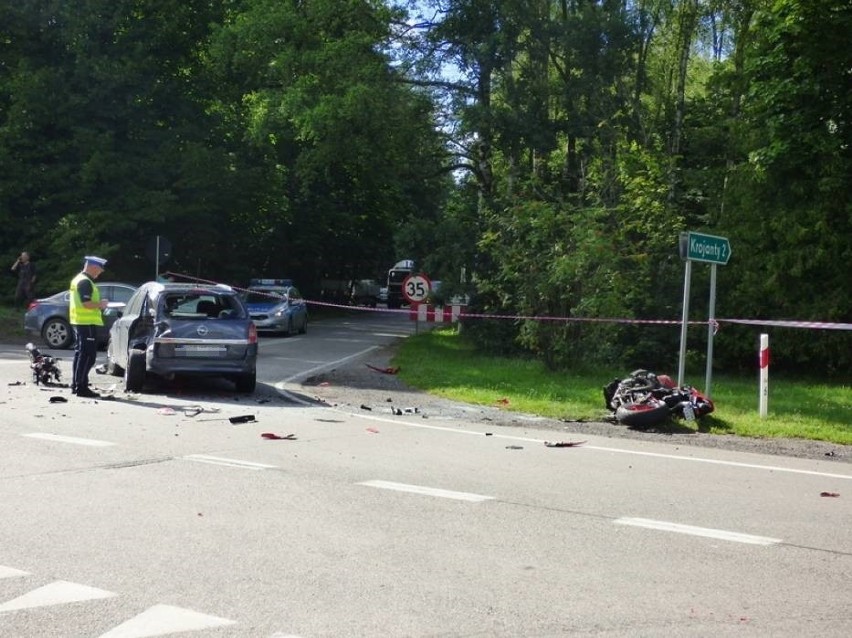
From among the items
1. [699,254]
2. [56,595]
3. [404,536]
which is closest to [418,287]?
[699,254]

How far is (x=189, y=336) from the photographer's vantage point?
14.6 meters

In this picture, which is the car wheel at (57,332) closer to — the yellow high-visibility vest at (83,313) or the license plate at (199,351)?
the yellow high-visibility vest at (83,313)

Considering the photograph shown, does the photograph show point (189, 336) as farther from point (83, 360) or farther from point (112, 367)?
point (112, 367)

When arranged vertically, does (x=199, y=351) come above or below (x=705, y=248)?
below

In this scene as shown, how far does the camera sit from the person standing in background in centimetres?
2880

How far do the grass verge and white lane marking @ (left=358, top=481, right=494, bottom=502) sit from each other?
17.2 feet

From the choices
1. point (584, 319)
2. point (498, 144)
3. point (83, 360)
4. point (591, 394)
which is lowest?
point (591, 394)

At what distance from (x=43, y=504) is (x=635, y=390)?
7.72 m

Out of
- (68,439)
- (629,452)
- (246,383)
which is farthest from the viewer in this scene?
(246,383)

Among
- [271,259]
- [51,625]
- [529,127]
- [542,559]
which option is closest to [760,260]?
[529,127]

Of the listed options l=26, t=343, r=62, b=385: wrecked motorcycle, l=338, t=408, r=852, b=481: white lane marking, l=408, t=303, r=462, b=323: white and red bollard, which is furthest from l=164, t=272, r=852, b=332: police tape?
l=26, t=343, r=62, b=385: wrecked motorcycle

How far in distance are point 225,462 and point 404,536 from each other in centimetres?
305

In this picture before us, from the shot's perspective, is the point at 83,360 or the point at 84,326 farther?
the point at 84,326

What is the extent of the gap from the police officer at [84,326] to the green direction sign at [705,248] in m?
8.13
